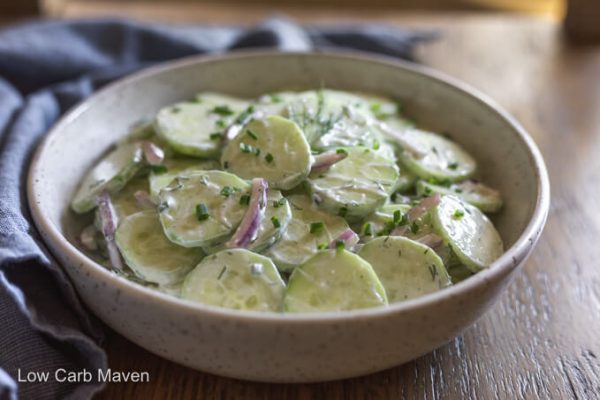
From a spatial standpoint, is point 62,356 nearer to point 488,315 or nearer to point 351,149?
point 351,149

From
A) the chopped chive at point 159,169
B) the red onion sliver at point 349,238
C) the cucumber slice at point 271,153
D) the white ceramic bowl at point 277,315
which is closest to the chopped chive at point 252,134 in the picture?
the cucumber slice at point 271,153

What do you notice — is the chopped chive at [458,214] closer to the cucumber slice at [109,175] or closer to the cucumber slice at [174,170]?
the cucumber slice at [174,170]

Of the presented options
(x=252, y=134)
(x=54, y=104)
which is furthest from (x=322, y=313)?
(x=54, y=104)

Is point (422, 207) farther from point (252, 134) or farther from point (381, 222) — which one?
point (252, 134)

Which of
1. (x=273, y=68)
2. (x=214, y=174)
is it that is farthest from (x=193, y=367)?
(x=273, y=68)

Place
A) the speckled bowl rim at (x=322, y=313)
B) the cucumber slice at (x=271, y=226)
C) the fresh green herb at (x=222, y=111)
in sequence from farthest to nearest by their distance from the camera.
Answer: the fresh green herb at (x=222, y=111) → the cucumber slice at (x=271, y=226) → the speckled bowl rim at (x=322, y=313)

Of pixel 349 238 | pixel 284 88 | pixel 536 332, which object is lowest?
pixel 536 332

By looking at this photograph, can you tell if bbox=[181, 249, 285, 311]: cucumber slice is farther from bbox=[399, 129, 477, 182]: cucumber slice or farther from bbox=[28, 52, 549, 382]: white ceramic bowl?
bbox=[399, 129, 477, 182]: cucumber slice
